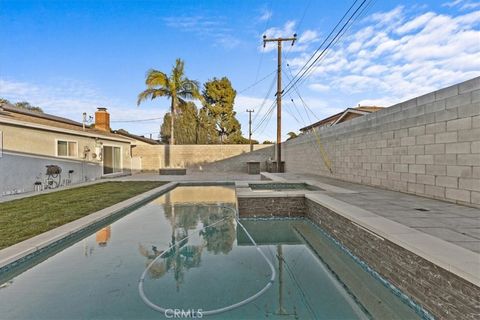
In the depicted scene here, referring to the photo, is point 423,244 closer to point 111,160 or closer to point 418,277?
Result: point 418,277

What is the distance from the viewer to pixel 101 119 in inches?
725

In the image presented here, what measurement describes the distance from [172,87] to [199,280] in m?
16.6

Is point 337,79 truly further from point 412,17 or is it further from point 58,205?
point 58,205

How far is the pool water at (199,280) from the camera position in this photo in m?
2.42

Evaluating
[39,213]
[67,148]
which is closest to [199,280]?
[39,213]

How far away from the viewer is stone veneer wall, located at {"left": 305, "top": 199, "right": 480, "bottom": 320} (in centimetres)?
178

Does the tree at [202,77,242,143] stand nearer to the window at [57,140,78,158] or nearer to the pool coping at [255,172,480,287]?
the window at [57,140,78,158]

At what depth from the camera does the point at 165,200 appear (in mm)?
8391

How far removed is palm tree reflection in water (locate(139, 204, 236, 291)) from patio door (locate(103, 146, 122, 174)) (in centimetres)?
996

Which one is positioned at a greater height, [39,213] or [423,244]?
[423,244]

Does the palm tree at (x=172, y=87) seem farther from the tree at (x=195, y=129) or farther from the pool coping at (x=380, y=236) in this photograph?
the pool coping at (x=380, y=236)

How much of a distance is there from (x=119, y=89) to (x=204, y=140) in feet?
32.4

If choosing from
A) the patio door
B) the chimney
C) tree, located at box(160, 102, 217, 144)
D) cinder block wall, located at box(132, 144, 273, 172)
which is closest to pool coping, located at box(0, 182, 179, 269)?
the patio door

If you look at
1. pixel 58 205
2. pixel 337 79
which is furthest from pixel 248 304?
pixel 337 79
